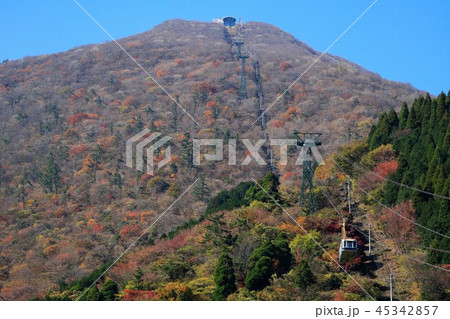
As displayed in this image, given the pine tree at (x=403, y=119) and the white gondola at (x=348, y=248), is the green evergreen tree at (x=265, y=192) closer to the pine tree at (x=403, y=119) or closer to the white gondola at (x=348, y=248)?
the pine tree at (x=403, y=119)

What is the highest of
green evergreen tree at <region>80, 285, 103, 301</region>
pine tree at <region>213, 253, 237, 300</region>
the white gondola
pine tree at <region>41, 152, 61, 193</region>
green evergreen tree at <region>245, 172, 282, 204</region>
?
pine tree at <region>41, 152, 61, 193</region>

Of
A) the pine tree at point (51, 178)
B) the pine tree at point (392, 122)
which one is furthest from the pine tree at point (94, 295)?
the pine tree at point (51, 178)

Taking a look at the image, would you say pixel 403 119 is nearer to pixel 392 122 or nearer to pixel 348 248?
pixel 392 122

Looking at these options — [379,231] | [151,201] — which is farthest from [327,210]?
[151,201]

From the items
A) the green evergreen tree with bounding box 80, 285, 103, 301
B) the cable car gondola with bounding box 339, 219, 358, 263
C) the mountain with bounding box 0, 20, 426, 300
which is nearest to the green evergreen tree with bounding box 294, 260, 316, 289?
the cable car gondola with bounding box 339, 219, 358, 263

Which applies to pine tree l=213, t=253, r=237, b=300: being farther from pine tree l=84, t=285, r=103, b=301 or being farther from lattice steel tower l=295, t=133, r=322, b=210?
lattice steel tower l=295, t=133, r=322, b=210

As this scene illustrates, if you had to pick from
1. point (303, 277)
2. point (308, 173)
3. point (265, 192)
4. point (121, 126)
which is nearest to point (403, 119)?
point (308, 173)
